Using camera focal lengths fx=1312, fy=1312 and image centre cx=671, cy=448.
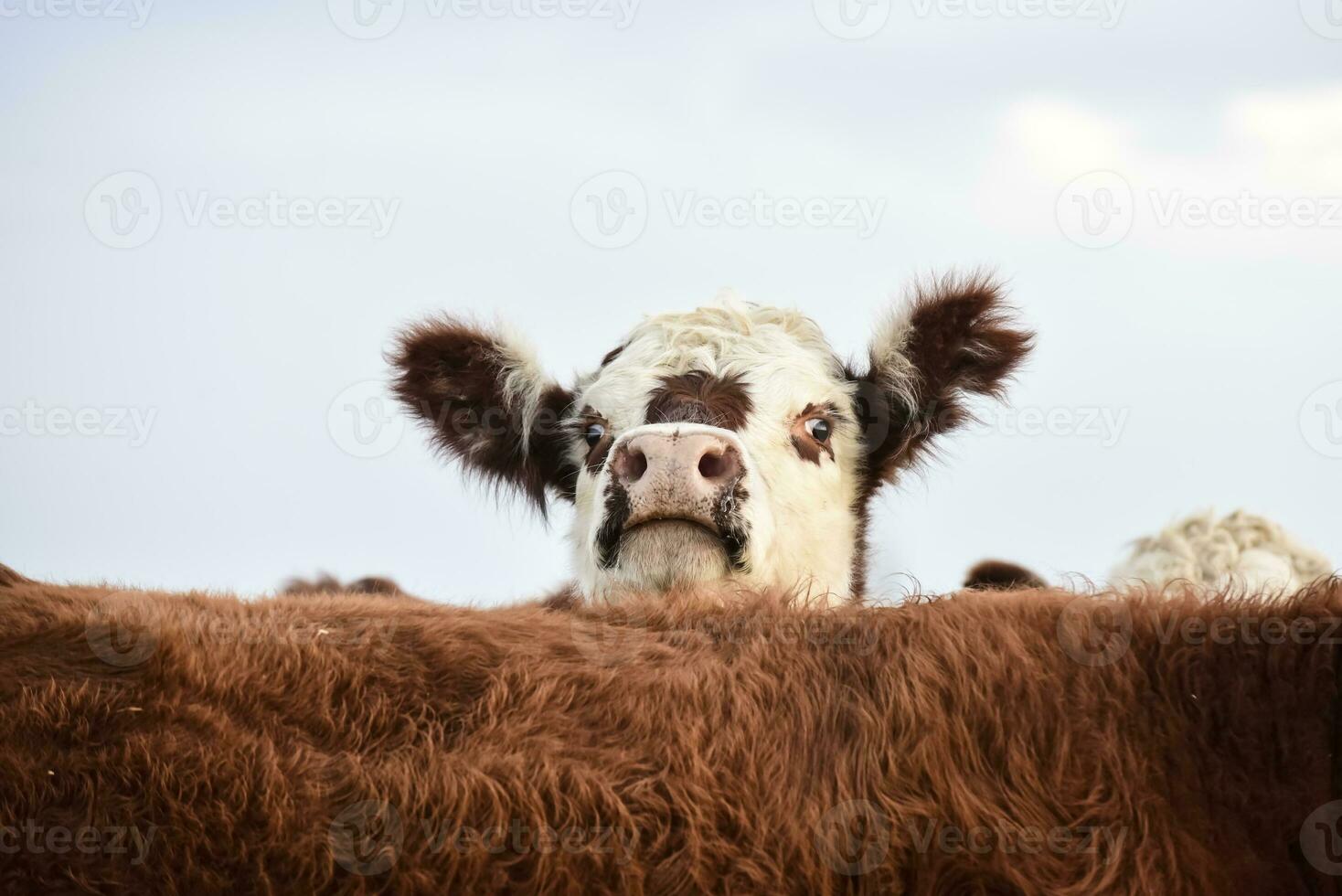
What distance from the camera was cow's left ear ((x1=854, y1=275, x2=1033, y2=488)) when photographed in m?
7.75

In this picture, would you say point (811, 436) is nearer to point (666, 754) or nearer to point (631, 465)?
point (631, 465)

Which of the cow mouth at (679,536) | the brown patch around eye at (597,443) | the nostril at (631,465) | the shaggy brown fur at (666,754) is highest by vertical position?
the brown patch around eye at (597,443)

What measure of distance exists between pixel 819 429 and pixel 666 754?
13.7ft

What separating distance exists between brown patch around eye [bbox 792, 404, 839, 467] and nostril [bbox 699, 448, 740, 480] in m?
1.01

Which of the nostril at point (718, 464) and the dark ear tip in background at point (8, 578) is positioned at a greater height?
the nostril at point (718, 464)

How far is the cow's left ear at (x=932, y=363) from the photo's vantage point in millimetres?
7754

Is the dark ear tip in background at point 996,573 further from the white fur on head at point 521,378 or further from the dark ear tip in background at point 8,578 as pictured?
the dark ear tip in background at point 8,578

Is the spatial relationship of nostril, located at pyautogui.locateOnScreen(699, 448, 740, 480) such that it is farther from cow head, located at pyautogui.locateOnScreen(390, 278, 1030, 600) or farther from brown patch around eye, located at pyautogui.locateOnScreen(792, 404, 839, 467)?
brown patch around eye, located at pyautogui.locateOnScreen(792, 404, 839, 467)

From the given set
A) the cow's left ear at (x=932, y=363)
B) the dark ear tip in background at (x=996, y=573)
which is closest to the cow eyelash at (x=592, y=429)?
the cow's left ear at (x=932, y=363)

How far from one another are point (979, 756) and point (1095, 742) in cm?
30

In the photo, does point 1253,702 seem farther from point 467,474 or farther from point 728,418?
point 467,474

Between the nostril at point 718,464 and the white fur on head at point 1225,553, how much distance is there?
456 cm

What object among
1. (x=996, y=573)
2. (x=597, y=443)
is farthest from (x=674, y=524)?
(x=996, y=573)

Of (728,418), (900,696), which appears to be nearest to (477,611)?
(900,696)
